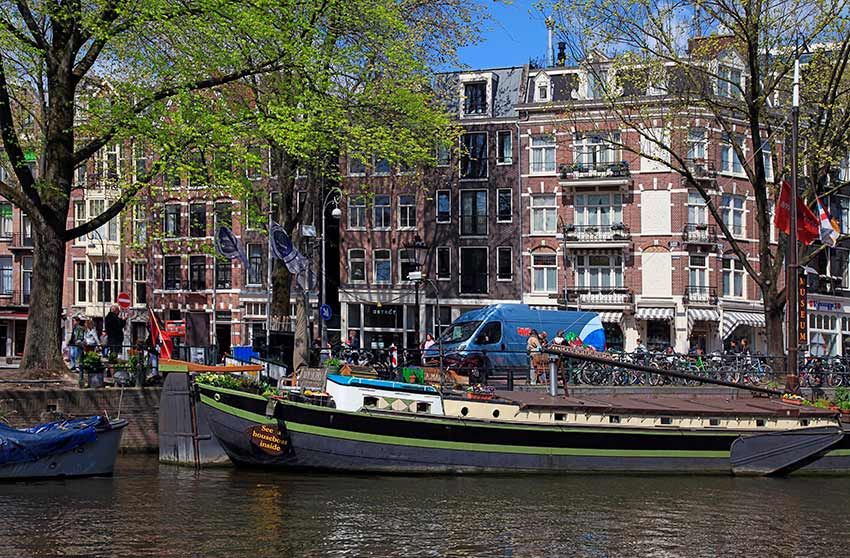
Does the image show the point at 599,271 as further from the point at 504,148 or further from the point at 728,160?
the point at 728,160

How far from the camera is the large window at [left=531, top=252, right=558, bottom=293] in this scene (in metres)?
51.9

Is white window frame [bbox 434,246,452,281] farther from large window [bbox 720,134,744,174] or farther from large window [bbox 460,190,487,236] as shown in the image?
large window [bbox 720,134,744,174]

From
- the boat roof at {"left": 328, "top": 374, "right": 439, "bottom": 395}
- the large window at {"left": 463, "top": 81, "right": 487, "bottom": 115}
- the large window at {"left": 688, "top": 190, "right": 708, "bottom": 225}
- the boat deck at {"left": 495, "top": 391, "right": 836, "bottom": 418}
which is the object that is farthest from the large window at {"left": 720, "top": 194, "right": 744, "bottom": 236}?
the boat roof at {"left": 328, "top": 374, "right": 439, "bottom": 395}

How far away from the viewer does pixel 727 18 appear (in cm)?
3055

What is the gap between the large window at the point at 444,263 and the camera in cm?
5344

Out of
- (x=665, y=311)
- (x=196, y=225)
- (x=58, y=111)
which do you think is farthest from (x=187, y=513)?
(x=665, y=311)

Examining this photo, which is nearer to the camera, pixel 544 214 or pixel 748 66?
pixel 748 66

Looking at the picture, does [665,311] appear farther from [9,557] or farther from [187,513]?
[9,557]

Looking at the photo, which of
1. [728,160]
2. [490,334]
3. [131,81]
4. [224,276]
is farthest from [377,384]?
[224,276]

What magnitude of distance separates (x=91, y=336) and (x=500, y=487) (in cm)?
1690

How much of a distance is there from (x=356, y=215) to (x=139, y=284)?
12745mm

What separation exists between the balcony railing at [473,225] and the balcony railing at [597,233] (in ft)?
12.9

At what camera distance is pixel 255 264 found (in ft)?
184

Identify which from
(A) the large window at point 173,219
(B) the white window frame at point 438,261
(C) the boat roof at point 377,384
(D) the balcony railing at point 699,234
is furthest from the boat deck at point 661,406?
(A) the large window at point 173,219
